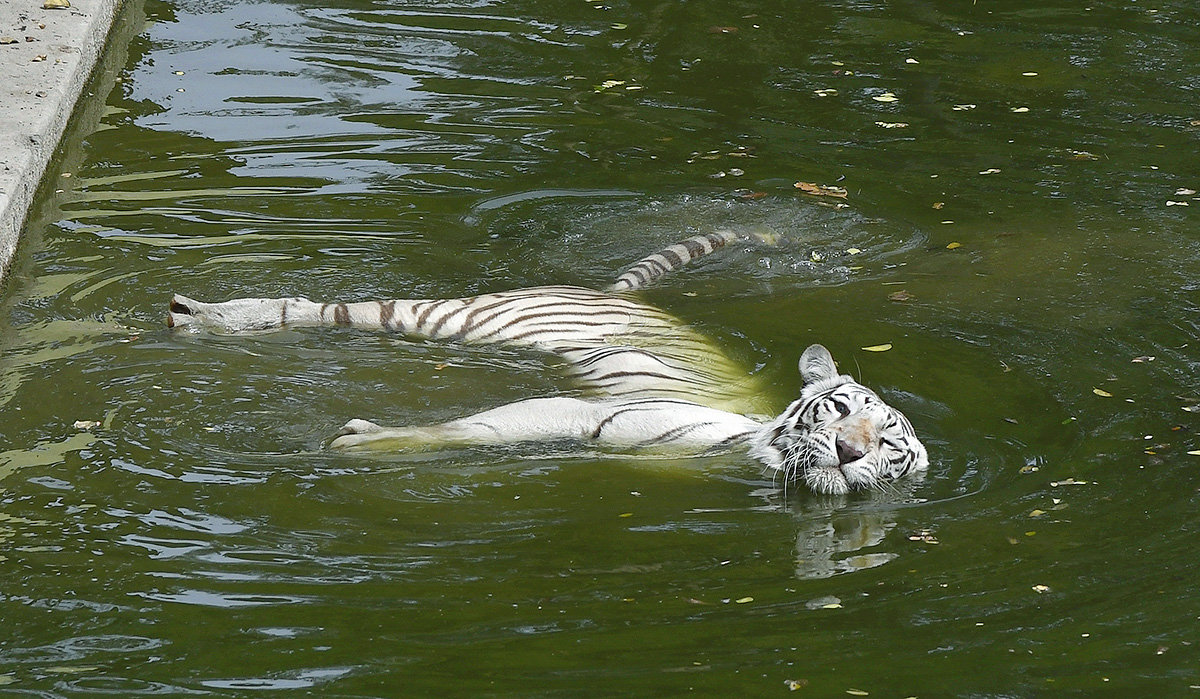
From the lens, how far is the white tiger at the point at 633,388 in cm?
437

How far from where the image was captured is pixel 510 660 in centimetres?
320

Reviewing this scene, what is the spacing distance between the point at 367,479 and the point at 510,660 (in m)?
1.18

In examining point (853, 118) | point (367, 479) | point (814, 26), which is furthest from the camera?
point (814, 26)

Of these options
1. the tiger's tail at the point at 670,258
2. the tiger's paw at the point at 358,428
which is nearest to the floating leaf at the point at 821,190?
the tiger's tail at the point at 670,258

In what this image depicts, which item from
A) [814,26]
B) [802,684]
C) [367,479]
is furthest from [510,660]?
[814,26]

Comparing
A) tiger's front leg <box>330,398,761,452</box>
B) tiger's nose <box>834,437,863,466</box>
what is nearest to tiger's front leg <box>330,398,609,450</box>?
tiger's front leg <box>330,398,761,452</box>

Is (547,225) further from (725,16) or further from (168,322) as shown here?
(725,16)

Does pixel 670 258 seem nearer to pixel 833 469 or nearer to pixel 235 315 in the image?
pixel 235 315

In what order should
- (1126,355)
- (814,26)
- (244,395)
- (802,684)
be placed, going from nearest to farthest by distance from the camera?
1. (802,684)
2. (244,395)
3. (1126,355)
4. (814,26)

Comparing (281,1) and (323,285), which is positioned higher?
(281,1)

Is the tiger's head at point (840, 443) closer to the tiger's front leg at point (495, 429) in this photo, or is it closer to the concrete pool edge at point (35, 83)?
the tiger's front leg at point (495, 429)

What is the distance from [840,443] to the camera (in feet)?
14.1

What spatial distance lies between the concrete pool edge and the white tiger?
1.60m

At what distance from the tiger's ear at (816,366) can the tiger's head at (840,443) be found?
0.23 ft
